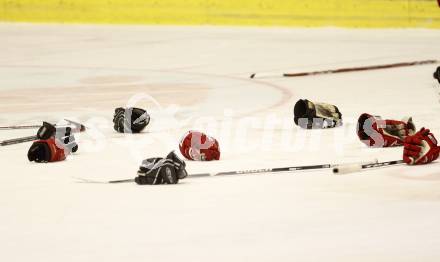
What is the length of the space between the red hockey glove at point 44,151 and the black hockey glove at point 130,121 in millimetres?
920

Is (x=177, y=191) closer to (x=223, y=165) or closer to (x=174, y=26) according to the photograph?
(x=223, y=165)

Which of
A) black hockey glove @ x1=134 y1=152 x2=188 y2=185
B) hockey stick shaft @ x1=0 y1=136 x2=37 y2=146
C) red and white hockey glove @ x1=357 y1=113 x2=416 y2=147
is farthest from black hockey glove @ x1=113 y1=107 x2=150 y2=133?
black hockey glove @ x1=134 y1=152 x2=188 y2=185

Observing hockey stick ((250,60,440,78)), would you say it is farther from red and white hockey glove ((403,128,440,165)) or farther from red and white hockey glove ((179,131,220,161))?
red and white hockey glove ((403,128,440,165))

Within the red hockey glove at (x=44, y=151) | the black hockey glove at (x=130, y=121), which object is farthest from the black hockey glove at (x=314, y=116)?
the red hockey glove at (x=44, y=151)

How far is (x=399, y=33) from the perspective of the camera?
12961 millimetres

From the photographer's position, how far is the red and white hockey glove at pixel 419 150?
157 inches

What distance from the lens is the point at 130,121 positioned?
5.21 metres

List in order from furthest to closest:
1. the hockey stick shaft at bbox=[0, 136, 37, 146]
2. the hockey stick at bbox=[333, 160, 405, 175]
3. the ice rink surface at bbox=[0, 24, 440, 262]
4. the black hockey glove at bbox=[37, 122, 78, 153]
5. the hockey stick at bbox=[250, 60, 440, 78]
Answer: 1. the hockey stick at bbox=[250, 60, 440, 78]
2. the hockey stick shaft at bbox=[0, 136, 37, 146]
3. the black hockey glove at bbox=[37, 122, 78, 153]
4. the hockey stick at bbox=[333, 160, 405, 175]
5. the ice rink surface at bbox=[0, 24, 440, 262]

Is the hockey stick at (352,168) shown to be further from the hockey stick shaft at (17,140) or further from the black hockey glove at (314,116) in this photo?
the hockey stick shaft at (17,140)

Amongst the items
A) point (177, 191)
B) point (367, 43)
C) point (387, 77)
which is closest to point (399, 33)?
point (367, 43)

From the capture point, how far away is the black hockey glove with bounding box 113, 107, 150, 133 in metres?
5.21

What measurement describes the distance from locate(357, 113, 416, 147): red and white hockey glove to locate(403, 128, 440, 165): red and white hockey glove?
24.3 inches

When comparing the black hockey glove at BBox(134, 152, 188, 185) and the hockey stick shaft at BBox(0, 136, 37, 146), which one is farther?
the hockey stick shaft at BBox(0, 136, 37, 146)

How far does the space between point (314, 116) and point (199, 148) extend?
1.26 meters
